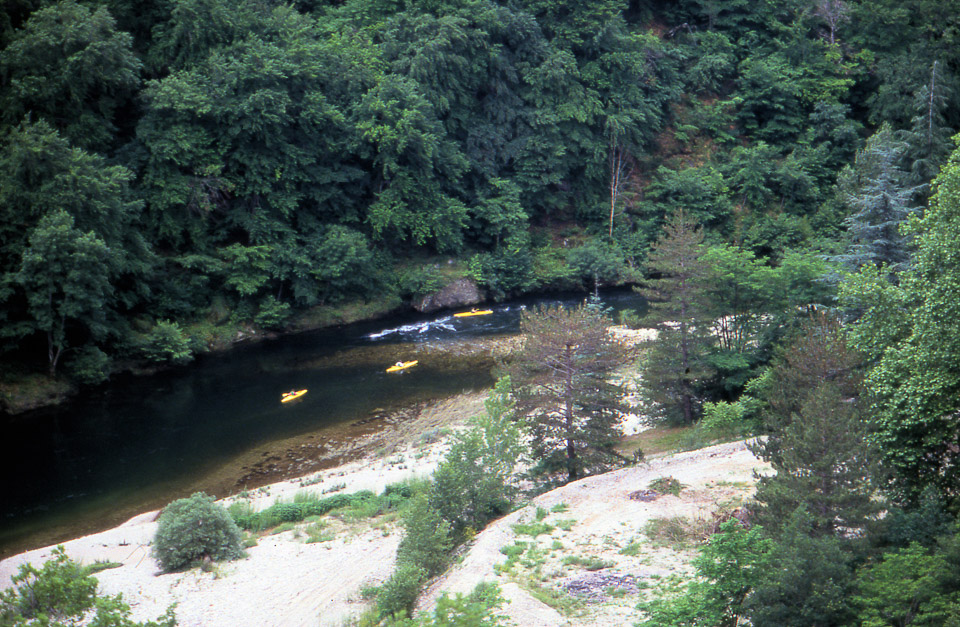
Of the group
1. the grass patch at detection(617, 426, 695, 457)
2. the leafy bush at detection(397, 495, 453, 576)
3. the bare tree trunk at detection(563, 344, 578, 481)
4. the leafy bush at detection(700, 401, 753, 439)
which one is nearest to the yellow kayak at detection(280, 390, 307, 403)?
the grass patch at detection(617, 426, 695, 457)

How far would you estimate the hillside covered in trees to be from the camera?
105 feet

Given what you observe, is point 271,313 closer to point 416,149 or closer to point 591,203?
point 416,149

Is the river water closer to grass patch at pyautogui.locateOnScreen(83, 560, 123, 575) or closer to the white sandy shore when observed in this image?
the white sandy shore

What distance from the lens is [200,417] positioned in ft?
101

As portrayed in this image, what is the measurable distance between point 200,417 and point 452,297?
55.8 feet

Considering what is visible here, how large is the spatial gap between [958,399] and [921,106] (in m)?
32.8

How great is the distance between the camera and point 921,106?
40.7 m

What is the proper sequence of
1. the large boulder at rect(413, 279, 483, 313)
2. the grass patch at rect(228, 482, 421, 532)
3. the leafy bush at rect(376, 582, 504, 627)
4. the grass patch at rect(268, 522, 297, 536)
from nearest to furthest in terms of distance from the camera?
the leafy bush at rect(376, 582, 504, 627)
the grass patch at rect(268, 522, 297, 536)
the grass patch at rect(228, 482, 421, 532)
the large boulder at rect(413, 279, 483, 313)

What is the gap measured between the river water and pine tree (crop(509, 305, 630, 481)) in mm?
10811

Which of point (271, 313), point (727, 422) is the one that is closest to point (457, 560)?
point (727, 422)

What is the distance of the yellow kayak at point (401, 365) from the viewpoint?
3538 cm

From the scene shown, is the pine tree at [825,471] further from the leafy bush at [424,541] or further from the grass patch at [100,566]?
the grass patch at [100,566]

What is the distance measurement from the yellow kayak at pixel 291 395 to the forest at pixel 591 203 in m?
6.27

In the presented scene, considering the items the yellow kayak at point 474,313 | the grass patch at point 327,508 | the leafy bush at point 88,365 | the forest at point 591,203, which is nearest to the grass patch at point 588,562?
the forest at point 591,203
